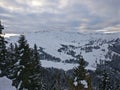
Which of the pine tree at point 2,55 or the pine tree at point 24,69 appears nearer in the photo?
the pine tree at point 24,69

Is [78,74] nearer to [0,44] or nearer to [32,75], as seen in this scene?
[32,75]

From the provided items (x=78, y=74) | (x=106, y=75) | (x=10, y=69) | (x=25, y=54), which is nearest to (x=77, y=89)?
(x=78, y=74)

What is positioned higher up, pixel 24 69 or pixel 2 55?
pixel 2 55

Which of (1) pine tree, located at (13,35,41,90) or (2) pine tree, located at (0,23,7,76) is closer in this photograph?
(1) pine tree, located at (13,35,41,90)

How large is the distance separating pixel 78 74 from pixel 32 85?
13.7 m

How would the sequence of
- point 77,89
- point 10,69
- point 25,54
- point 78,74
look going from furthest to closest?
point 10,69 < point 25,54 < point 78,74 < point 77,89

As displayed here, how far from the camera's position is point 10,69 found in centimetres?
4162

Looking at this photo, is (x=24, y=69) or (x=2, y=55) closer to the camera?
(x=24, y=69)

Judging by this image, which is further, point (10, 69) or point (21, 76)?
point (10, 69)

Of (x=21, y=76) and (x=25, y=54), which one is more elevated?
(x=25, y=54)

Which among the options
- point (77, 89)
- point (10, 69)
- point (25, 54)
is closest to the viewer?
point (77, 89)

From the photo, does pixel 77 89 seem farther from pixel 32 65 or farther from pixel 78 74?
pixel 32 65

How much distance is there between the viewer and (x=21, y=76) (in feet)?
120

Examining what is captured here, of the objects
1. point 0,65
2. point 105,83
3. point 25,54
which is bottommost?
point 105,83
